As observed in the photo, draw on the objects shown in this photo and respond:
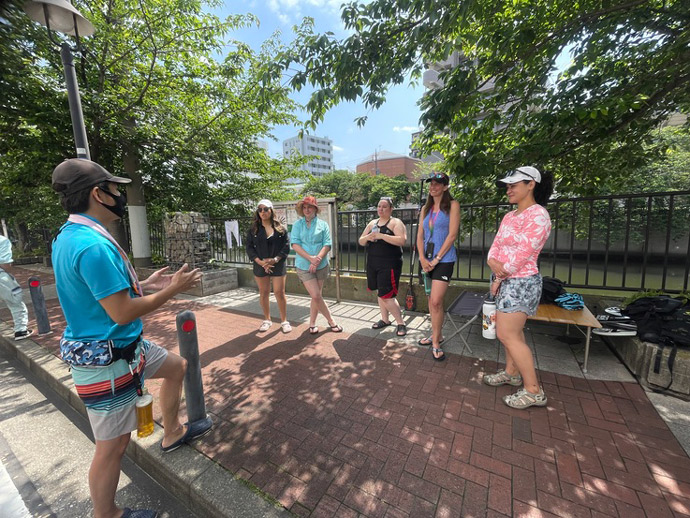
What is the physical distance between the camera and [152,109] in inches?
277

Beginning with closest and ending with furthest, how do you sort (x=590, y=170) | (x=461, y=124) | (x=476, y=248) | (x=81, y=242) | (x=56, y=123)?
(x=81, y=242)
(x=461, y=124)
(x=590, y=170)
(x=56, y=123)
(x=476, y=248)

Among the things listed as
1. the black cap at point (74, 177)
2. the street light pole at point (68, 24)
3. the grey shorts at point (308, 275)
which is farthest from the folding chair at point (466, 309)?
the street light pole at point (68, 24)

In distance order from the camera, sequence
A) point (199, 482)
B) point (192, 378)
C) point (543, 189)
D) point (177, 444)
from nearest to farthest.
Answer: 1. point (199, 482)
2. point (177, 444)
3. point (192, 378)
4. point (543, 189)

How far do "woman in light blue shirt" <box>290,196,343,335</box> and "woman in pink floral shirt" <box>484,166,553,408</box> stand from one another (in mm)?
2377

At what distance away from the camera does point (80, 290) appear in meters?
1.49

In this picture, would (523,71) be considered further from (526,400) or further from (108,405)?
(108,405)

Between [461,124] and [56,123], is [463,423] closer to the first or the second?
[461,124]

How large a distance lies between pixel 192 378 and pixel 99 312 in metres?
1.09

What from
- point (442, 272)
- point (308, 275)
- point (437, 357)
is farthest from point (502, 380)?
point (308, 275)

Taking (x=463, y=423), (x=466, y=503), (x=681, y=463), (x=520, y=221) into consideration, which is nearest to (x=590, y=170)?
(x=520, y=221)

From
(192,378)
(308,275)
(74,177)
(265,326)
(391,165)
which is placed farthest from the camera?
(391,165)

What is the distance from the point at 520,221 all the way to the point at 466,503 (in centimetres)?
203

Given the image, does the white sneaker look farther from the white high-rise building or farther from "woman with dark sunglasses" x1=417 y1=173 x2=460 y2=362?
the white high-rise building

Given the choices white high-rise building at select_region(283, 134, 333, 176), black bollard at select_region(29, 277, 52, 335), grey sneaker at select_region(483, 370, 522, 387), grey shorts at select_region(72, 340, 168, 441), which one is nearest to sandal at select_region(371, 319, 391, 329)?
grey sneaker at select_region(483, 370, 522, 387)
